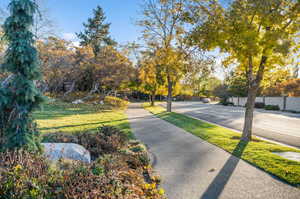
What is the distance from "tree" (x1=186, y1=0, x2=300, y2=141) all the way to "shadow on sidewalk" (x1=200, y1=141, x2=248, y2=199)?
99.4 inches

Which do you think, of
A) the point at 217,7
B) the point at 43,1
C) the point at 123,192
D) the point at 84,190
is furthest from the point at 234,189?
the point at 43,1

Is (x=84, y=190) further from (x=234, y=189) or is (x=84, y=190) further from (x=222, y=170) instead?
(x=222, y=170)

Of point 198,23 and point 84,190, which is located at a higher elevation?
point 198,23

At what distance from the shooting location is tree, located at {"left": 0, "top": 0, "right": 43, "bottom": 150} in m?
3.62

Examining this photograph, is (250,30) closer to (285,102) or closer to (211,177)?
(211,177)

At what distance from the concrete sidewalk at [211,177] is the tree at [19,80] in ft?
9.78

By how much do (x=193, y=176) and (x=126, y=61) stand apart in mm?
21232

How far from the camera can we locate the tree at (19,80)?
11.9 feet

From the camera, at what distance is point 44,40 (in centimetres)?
1878

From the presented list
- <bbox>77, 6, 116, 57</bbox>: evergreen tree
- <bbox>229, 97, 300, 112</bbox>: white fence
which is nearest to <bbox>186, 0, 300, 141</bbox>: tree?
<bbox>229, 97, 300, 112</bbox>: white fence

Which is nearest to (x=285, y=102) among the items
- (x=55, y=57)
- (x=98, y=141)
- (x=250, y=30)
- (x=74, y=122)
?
(x=250, y=30)

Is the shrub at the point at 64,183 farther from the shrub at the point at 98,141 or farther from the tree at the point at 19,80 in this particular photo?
the shrub at the point at 98,141

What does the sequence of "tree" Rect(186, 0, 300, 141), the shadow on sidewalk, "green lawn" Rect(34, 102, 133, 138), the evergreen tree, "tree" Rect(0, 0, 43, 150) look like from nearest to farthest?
1. the shadow on sidewalk
2. "tree" Rect(0, 0, 43, 150)
3. "tree" Rect(186, 0, 300, 141)
4. "green lawn" Rect(34, 102, 133, 138)
5. the evergreen tree

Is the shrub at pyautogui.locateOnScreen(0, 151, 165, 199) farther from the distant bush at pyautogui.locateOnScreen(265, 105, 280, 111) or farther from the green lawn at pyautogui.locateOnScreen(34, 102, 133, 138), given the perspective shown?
the distant bush at pyautogui.locateOnScreen(265, 105, 280, 111)
